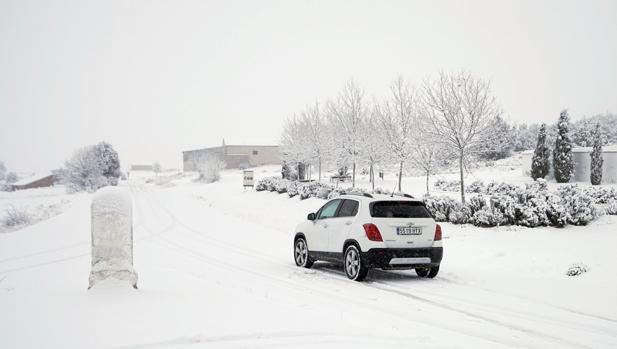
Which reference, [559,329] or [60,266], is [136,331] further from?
[60,266]

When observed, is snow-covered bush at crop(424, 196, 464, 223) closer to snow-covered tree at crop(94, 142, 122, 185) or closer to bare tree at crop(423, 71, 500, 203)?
→ bare tree at crop(423, 71, 500, 203)

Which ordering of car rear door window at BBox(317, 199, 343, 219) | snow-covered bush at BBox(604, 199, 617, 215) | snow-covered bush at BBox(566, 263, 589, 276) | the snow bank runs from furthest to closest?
snow-covered bush at BBox(604, 199, 617, 215) < car rear door window at BBox(317, 199, 343, 219) < snow-covered bush at BBox(566, 263, 589, 276) < the snow bank

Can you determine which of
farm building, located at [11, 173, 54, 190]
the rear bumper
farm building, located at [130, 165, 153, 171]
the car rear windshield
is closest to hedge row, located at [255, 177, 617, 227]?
the car rear windshield

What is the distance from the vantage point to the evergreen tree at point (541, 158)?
48.8 m

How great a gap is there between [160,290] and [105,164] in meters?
72.8

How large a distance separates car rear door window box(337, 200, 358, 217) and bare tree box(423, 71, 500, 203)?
43.1 feet

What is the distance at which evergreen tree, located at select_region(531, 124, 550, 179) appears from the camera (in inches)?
1921

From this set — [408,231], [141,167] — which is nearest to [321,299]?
[408,231]

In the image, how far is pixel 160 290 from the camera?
26.0 feet

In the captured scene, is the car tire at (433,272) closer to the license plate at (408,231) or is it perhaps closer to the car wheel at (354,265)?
the license plate at (408,231)

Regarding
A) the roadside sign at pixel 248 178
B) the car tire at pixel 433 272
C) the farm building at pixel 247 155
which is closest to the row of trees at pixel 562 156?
the roadside sign at pixel 248 178

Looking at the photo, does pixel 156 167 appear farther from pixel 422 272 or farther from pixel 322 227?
pixel 422 272

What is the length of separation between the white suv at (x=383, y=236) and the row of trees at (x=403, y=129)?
1181 cm

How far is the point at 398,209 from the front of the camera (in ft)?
32.5
